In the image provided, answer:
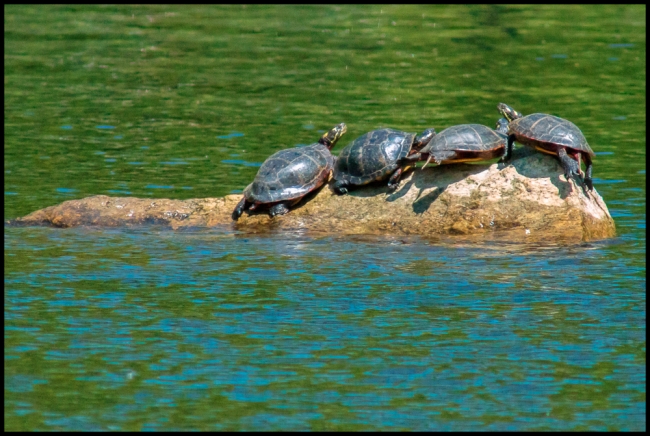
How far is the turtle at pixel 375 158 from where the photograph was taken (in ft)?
35.7

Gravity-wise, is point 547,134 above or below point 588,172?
above

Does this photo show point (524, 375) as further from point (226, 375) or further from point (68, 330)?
point (68, 330)

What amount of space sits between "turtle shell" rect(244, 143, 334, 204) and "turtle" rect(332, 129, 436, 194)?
18 centimetres

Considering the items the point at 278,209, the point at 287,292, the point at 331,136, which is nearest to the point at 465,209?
the point at 278,209

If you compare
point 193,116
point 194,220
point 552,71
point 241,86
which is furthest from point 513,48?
point 194,220

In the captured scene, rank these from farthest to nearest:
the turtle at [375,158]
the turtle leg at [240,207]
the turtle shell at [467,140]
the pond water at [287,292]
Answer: the turtle leg at [240,207] < the turtle at [375,158] < the turtle shell at [467,140] < the pond water at [287,292]

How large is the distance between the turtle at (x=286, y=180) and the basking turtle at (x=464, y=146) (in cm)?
103

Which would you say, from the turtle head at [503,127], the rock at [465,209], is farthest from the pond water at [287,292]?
the turtle head at [503,127]

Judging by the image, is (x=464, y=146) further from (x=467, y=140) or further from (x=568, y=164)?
(x=568, y=164)

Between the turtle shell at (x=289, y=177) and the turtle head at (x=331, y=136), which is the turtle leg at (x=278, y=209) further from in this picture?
the turtle head at (x=331, y=136)

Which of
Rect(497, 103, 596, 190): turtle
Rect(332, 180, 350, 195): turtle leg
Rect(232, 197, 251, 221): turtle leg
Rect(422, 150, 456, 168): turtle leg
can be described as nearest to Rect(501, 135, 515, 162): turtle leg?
Rect(497, 103, 596, 190): turtle

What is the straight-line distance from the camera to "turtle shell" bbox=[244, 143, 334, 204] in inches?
437

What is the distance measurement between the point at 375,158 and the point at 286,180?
0.92 m

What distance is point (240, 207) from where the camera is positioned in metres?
11.4
